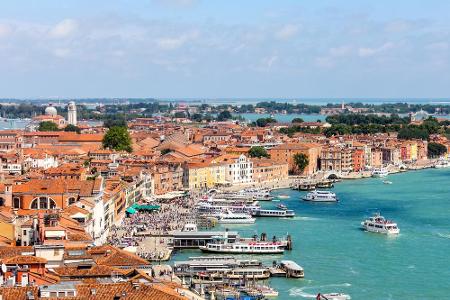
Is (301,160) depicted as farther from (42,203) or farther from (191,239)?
(42,203)

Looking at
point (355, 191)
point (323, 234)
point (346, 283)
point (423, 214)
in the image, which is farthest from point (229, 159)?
point (346, 283)

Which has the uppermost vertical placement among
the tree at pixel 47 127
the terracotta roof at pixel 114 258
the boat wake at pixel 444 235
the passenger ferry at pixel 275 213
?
the terracotta roof at pixel 114 258

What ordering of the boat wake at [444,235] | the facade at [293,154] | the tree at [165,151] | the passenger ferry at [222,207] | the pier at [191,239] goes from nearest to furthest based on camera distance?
the pier at [191,239] < the boat wake at [444,235] < the passenger ferry at [222,207] < the tree at [165,151] < the facade at [293,154]

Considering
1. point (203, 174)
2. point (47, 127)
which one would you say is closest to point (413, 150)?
point (203, 174)

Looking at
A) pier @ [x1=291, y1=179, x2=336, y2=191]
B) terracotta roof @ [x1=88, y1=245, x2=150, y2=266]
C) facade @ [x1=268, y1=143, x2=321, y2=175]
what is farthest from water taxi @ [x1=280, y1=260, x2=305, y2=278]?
facade @ [x1=268, y1=143, x2=321, y2=175]

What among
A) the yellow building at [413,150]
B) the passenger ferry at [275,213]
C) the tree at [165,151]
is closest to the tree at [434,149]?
the yellow building at [413,150]

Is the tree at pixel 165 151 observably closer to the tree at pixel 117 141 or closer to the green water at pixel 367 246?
the tree at pixel 117 141
